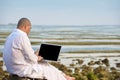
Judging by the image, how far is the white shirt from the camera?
4.28 meters

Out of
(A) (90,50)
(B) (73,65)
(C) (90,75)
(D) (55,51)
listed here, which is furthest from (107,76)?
(A) (90,50)

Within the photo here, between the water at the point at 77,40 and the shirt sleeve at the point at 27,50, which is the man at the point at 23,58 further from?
the water at the point at 77,40

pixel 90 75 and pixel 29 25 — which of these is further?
pixel 90 75

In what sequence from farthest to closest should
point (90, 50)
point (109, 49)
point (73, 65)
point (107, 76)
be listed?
point (109, 49)
point (90, 50)
point (73, 65)
point (107, 76)

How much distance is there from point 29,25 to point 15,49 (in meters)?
0.26

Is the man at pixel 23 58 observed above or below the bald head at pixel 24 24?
below

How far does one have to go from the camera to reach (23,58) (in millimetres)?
4320

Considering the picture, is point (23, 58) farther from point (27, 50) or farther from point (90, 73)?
point (90, 73)

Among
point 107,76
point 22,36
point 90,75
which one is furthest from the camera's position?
point 107,76

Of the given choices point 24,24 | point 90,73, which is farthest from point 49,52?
point 90,73

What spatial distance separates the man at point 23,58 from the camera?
4.28 metres

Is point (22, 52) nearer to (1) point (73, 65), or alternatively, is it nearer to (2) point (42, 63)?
(2) point (42, 63)

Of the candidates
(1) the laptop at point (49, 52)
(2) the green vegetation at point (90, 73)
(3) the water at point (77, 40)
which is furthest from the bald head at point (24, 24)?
(3) the water at point (77, 40)

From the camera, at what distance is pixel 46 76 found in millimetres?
4363
